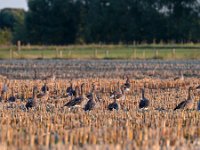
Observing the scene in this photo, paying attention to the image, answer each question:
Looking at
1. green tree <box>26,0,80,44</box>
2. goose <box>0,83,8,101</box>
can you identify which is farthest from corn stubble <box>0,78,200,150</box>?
green tree <box>26,0,80,44</box>

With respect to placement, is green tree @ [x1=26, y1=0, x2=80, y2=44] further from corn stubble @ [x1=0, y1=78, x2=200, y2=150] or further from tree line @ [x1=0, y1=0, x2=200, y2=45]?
corn stubble @ [x1=0, y1=78, x2=200, y2=150]

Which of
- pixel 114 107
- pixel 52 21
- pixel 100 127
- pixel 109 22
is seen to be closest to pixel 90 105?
pixel 114 107

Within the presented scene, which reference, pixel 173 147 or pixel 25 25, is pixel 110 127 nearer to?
pixel 173 147

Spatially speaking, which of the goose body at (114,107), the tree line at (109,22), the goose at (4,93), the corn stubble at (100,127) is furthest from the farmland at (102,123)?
the tree line at (109,22)

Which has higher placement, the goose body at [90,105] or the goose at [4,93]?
the goose body at [90,105]

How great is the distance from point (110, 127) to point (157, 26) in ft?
215

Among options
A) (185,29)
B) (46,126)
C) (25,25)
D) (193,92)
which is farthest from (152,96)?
(25,25)

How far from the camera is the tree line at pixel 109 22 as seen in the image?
7850 cm

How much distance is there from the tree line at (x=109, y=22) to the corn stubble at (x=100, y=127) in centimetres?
5619

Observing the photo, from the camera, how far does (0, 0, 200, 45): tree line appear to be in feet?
258

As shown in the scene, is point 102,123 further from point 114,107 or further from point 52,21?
point 52,21

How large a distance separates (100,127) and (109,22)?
224 ft

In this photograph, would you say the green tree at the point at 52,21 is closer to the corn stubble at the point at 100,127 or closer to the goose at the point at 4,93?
the goose at the point at 4,93

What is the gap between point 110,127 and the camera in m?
14.8
